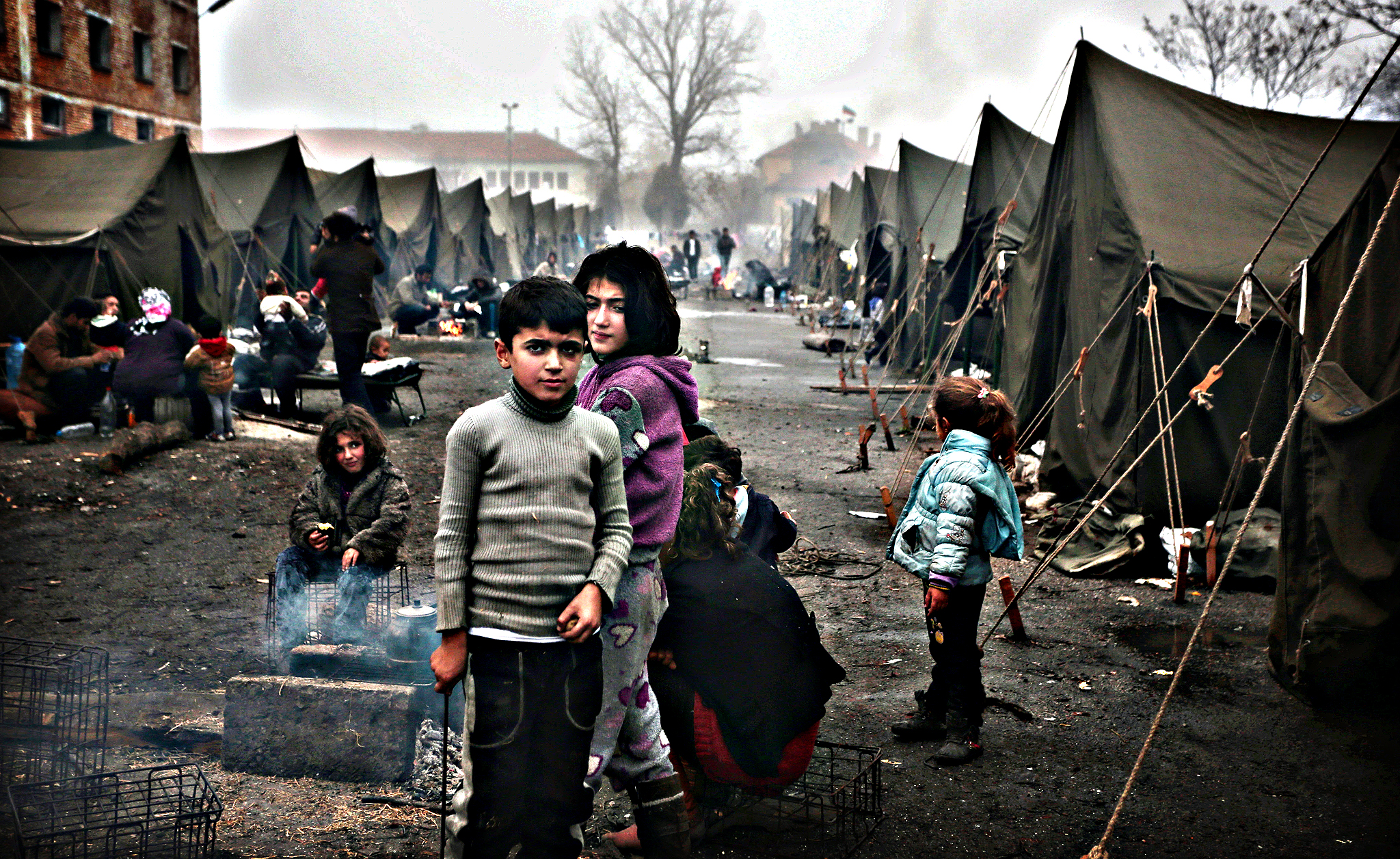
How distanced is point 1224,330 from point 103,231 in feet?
42.0

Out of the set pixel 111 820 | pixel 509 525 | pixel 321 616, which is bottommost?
pixel 111 820

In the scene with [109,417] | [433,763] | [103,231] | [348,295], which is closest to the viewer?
[433,763]

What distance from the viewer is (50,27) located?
3058 cm

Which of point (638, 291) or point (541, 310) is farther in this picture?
point (638, 291)

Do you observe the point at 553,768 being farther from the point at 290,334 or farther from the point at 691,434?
the point at 290,334

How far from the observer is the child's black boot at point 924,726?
4121mm

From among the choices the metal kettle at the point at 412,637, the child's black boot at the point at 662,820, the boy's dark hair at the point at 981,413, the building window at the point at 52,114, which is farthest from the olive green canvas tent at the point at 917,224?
the building window at the point at 52,114

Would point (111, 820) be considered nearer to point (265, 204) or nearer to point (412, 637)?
point (412, 637)

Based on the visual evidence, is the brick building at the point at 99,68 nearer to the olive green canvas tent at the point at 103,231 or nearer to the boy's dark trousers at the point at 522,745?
the olive green canvas tent at the point at 103,231

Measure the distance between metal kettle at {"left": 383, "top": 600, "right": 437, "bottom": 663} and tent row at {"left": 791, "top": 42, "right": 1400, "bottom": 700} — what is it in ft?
12.7

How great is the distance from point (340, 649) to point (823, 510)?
190 inches

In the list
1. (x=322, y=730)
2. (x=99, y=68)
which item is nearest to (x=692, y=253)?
(x=99, y=68)

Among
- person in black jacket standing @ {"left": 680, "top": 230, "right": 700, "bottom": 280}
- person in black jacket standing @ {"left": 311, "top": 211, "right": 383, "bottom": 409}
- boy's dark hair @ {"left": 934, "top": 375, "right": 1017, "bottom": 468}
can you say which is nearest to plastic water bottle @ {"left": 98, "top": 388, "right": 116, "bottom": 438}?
person in black jacket standing @ {"left": 311, "top": 211, "right": 383, "bottom": 409}

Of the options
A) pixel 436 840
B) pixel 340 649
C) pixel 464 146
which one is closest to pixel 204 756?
pixel 340 649
